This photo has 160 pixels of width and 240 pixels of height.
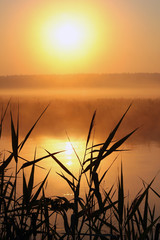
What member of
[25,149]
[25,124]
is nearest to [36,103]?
[25,124]

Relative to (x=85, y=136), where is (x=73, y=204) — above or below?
below

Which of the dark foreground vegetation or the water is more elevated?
the water

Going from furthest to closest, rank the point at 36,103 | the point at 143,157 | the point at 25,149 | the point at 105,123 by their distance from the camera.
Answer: the point at 36,103
the point at 105,123
the point at 25,149
the point at 143,157

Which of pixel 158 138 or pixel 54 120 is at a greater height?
pixel 54 120

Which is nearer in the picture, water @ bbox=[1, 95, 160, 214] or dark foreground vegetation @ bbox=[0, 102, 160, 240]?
dark foreground vegetation @ bbox=[0, 102, 160, 240]

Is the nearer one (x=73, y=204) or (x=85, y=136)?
(x=73, y=204)

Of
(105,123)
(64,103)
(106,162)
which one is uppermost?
(64,103)

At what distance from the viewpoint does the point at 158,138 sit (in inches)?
681

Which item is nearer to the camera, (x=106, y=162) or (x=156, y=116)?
(x=106, y=162)

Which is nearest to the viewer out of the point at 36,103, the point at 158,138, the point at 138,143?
the point at 138,143

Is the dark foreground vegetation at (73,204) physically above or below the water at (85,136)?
below

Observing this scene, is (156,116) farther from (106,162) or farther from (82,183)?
(82,183)

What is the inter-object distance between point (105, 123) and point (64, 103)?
1091cm

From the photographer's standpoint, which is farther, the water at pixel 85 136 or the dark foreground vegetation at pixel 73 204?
the water at pixel 85 136
